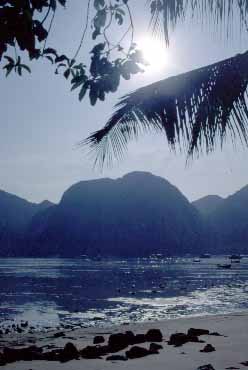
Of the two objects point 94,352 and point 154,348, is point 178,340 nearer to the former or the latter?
point 154,348

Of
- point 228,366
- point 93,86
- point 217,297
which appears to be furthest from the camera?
point 217,297

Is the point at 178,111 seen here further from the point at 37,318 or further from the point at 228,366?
the point at 37,318

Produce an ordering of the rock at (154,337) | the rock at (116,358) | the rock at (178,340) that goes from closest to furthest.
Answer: the rock at (116,358), the rock at (178,340), the rock at (154,337)

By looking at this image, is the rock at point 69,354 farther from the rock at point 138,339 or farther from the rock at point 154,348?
the rock at point 138,339

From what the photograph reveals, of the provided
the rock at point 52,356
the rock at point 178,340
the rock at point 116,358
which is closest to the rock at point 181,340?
the rock at point 178,340

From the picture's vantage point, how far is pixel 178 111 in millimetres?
4848

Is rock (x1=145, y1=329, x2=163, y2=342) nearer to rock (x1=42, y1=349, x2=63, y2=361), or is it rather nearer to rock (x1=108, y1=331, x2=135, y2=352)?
rock (x1=108, y1=331, x2=135, y2=352)

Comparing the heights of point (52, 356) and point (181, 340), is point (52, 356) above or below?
below

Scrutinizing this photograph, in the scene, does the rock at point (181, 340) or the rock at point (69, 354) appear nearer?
the rock at point (69, 354)

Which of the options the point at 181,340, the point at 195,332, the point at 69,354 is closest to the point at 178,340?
the point at 181,340

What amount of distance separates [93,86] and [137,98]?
6.90 ft

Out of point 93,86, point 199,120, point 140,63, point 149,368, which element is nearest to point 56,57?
point 93,86

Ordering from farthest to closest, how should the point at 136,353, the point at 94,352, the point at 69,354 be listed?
the point at 94,352 < the point at 69,354 < the point at 136,353

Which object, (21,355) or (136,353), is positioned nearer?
(136,353)
